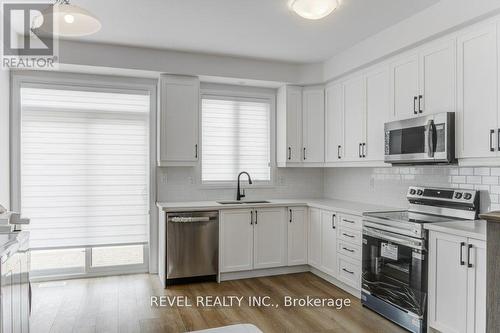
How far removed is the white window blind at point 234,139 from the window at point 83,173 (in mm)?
788

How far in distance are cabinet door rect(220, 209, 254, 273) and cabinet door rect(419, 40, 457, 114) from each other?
2224mm

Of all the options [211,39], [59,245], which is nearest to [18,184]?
[59,245]

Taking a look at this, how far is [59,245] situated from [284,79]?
132 inches

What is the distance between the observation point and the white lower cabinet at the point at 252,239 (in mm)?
4105

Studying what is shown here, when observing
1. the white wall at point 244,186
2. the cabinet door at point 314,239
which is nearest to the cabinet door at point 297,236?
the cabinet door at point 314,239

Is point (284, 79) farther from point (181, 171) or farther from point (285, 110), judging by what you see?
point (181, 171)

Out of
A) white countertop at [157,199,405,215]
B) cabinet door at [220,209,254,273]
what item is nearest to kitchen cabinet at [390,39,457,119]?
white countertop at [157,199,405,215]

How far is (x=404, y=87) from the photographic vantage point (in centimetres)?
335

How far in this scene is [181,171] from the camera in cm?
449

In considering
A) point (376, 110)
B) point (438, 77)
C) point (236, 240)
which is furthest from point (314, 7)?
point (236, 240)

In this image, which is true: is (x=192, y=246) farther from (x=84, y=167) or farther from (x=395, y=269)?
(x=395, y=269)

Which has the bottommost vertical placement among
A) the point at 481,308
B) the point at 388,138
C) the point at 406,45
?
the point at 481,308

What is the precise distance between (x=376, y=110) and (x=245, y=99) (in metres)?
1.81

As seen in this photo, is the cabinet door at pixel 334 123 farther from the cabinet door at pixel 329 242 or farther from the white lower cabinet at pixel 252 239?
the white lower cabinet at pixel 252 239
